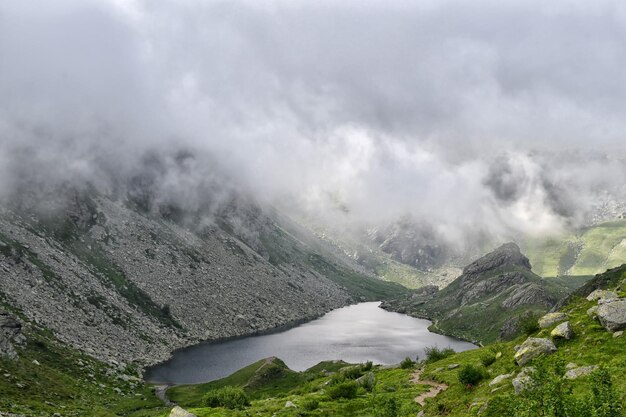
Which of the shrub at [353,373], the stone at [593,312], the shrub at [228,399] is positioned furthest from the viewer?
the shrub at [353,373]

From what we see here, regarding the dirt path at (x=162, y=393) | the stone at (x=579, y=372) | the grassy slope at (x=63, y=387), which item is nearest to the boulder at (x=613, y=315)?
the stone at (x=579, y=372)

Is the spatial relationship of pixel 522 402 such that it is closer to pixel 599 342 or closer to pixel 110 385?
pixel 599 342

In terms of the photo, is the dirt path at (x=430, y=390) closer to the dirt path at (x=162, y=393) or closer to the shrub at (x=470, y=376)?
the shrub at (x=470, y=376)

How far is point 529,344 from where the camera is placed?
3578 cm

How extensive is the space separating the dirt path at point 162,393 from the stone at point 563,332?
10709 centimetres

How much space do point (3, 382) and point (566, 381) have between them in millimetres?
101429

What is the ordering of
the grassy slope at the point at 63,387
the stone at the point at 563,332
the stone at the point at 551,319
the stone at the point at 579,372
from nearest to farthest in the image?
the stone at the point at 579,372 → the stone at the point at 563,332 → the stone at the point at 551,319 → the grassy slope at the point at 63,387

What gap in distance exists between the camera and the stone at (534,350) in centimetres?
3406

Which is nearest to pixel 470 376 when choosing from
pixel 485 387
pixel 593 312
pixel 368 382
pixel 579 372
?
pixel 485 387

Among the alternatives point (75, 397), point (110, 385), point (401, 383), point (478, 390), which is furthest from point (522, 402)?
point (110, 385)

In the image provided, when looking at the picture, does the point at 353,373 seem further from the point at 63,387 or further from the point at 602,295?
the point at 63,387

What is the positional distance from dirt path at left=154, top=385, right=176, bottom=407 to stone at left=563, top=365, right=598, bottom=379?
364 ft

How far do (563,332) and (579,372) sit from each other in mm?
7787

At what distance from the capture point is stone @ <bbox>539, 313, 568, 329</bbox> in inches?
1632
